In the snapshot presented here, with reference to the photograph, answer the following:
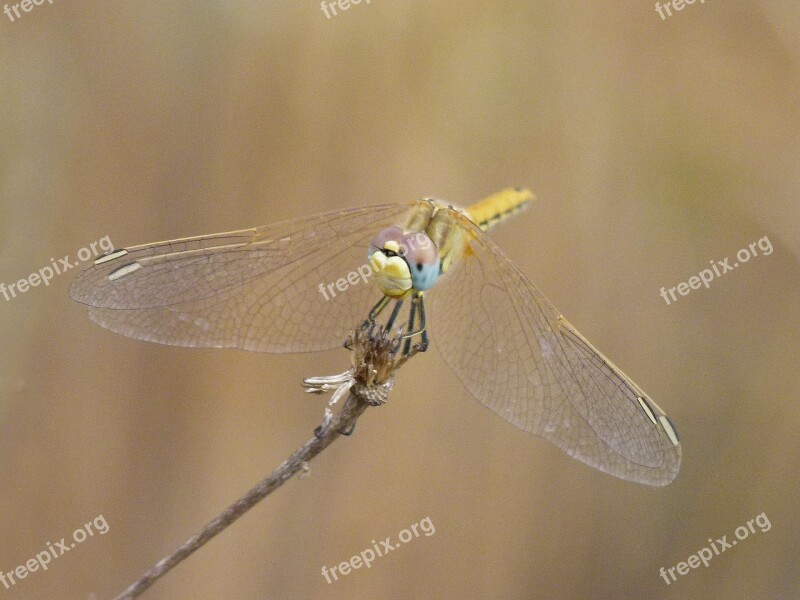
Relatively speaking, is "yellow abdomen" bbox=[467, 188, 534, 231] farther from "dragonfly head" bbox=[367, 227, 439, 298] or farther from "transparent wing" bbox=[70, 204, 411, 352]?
"dragonfly head" bbox=[367, 227, 439, 298]

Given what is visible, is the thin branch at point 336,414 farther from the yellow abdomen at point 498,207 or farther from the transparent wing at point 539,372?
the yellow abdomen at point 498,207

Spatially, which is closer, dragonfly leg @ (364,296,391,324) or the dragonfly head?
the dragonfly head

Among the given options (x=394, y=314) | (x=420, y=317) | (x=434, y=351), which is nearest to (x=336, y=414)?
(x=394, y=314)

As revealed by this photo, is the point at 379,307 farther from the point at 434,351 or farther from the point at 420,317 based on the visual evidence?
the point at 434,351

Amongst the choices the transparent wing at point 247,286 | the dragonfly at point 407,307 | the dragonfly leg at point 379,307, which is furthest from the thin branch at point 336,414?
the transparent wing at point 247,286

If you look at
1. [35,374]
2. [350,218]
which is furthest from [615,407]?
[35,374]

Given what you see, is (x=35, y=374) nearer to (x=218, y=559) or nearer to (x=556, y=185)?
(x=218, y=559)

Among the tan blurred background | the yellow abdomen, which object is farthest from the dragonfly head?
the tan blurred background
